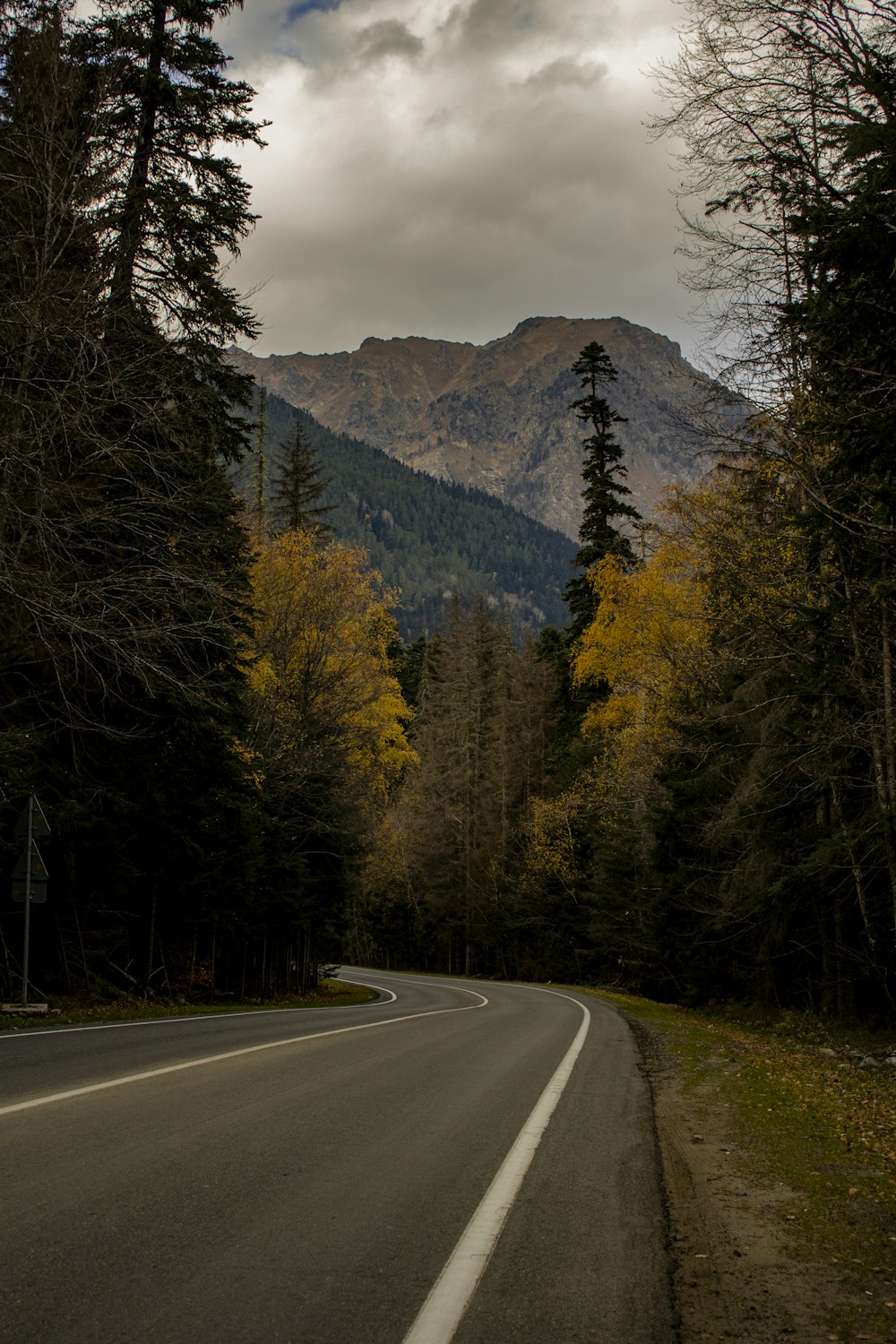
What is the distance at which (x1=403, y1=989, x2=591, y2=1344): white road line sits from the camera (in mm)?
3336

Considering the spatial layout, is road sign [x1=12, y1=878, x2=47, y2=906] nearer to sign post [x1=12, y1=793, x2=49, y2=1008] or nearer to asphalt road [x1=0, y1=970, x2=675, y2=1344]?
sign post [x1=12, y1=793, x2=49, y2=1008]

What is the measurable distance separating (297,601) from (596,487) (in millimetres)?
14999

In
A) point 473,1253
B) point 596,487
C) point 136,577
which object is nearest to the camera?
point 473,1253

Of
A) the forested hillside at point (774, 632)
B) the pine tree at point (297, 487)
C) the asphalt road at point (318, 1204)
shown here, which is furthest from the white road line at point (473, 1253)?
the pine tree at point (297, 487)

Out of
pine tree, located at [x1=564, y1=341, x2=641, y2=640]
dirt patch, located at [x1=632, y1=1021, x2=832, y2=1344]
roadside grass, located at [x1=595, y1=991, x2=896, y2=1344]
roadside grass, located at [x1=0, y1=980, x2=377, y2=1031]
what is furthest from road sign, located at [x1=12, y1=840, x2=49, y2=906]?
pine tree, located at [x1=564, y1=341, x2=641, y2=640]

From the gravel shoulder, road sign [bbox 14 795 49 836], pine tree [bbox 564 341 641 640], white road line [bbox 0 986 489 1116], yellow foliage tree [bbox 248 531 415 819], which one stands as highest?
pine tree [bbox 564 341 641 640]

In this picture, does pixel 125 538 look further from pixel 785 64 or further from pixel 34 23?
pixel 785 64

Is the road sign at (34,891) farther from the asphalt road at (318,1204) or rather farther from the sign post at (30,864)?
the asphalt road at (318,1204)

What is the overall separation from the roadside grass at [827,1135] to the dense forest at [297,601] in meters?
2.28

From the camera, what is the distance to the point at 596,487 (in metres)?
37.7

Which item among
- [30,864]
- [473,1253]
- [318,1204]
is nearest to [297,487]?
[30,864]

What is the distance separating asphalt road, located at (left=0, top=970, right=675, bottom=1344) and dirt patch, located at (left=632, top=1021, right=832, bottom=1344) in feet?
0.47

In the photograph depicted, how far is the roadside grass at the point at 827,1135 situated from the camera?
4.15 metres

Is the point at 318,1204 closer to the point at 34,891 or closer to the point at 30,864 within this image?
the point at 30,864
